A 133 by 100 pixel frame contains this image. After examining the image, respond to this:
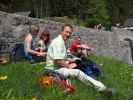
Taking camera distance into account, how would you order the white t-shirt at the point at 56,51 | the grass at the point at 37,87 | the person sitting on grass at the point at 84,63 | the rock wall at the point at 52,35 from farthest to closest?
the rock wall at the point at 52,35, the person sitting on grass at the point at 84,63, the white t-shirt at the point at 56,51, the grass at the point at 37,87

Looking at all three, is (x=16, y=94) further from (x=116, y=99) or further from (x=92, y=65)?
(x=92, y=65)

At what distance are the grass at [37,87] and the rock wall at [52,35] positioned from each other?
409 cm

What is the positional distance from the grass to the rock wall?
4.09m

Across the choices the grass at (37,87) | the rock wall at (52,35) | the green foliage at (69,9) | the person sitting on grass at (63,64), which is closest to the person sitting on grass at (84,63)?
the grass at (37,87)

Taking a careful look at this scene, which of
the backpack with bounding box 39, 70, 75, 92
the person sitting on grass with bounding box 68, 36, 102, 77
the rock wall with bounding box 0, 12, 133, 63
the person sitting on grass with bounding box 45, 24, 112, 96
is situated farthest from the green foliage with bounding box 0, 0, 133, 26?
the backpack with bounding box 39, 70, 75, 92

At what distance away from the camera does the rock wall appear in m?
16.5

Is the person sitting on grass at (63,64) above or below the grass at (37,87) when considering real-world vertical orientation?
above

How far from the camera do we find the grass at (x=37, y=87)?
9.15 meters

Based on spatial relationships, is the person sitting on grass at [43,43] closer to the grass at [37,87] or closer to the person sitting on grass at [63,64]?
the grass at [37,87]

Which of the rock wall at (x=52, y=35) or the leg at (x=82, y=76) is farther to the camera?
the rock wall at (x=52, y=35)

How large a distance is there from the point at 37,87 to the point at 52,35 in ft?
30.0

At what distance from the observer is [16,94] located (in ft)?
29.9

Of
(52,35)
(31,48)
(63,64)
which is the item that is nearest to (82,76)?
(63,64)

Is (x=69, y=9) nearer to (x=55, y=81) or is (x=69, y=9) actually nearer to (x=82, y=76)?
(x=82, y=76)
